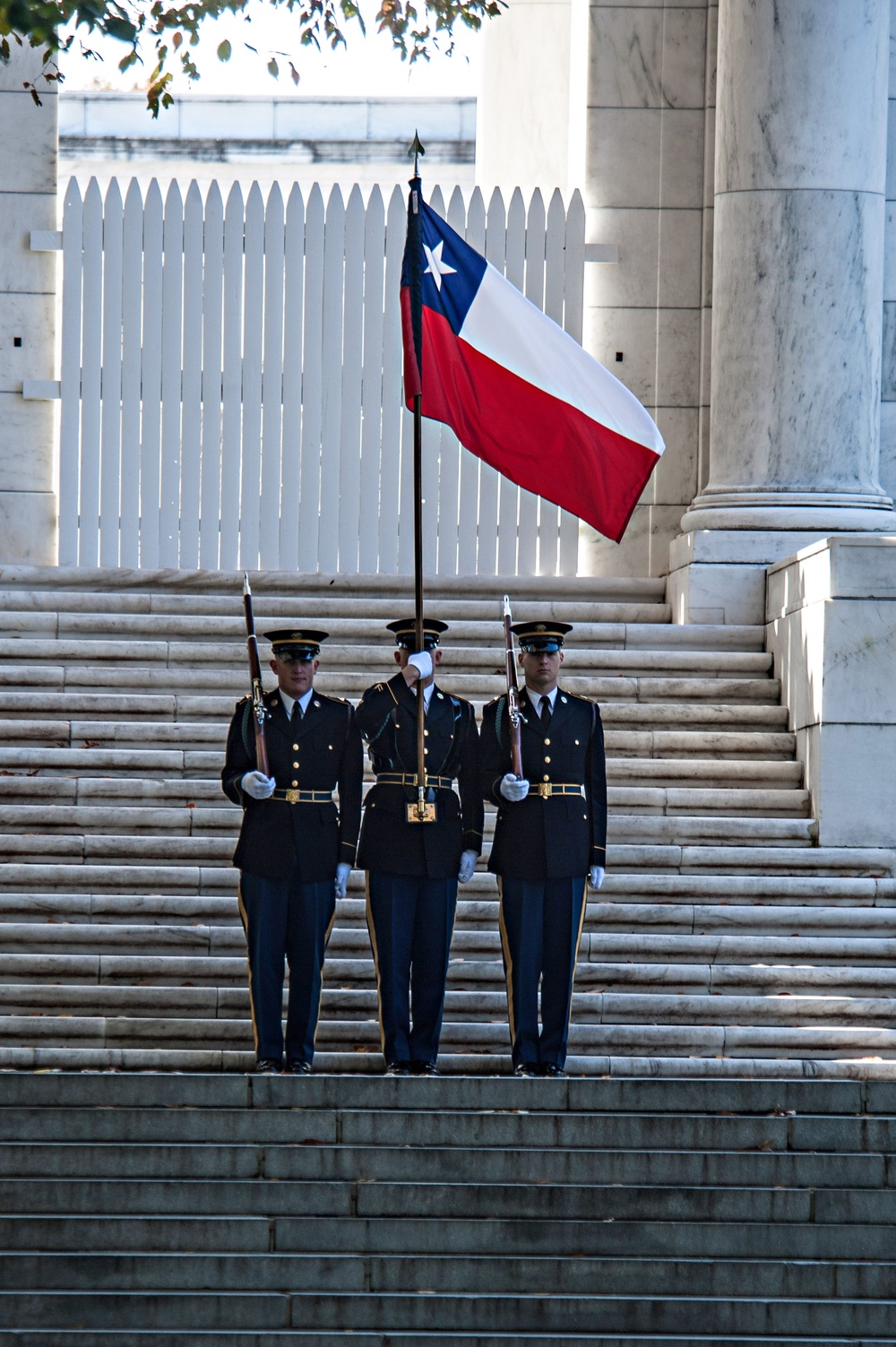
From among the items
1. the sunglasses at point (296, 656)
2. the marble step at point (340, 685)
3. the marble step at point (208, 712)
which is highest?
the sunglasses at point (296, 656)

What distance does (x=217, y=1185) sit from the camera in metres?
6.73

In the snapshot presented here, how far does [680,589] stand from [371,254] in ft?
11.1

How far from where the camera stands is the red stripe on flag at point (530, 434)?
833 centimetres

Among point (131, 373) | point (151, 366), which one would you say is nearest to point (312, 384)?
point (151, 366)

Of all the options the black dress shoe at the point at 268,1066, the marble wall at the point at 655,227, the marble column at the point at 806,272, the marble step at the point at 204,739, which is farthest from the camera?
the marble wall at the point at 655,227

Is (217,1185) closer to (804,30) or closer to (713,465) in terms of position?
(713,465)

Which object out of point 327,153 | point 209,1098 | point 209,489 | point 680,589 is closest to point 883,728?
point 680,589

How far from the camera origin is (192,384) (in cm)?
1338

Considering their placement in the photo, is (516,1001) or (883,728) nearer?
(516,1001)

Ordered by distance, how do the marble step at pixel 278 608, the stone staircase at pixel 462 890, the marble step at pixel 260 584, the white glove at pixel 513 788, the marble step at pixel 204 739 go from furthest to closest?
the marble step at pixel 260 584, the marble step at pixel 278 608, the marble step at pixel 204 739, the stone staircase at pixel 462 890, the white glove at pixel 513 788

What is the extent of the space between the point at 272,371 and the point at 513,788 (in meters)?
6.18

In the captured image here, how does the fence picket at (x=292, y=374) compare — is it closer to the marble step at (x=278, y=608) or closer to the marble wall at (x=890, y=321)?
the marble step at (x=278, y=608)

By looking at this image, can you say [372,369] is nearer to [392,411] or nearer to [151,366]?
[392,411]

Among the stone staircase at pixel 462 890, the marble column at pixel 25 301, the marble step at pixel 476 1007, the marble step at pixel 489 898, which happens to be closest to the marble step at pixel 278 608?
the stone staircase at pixel 462 890
